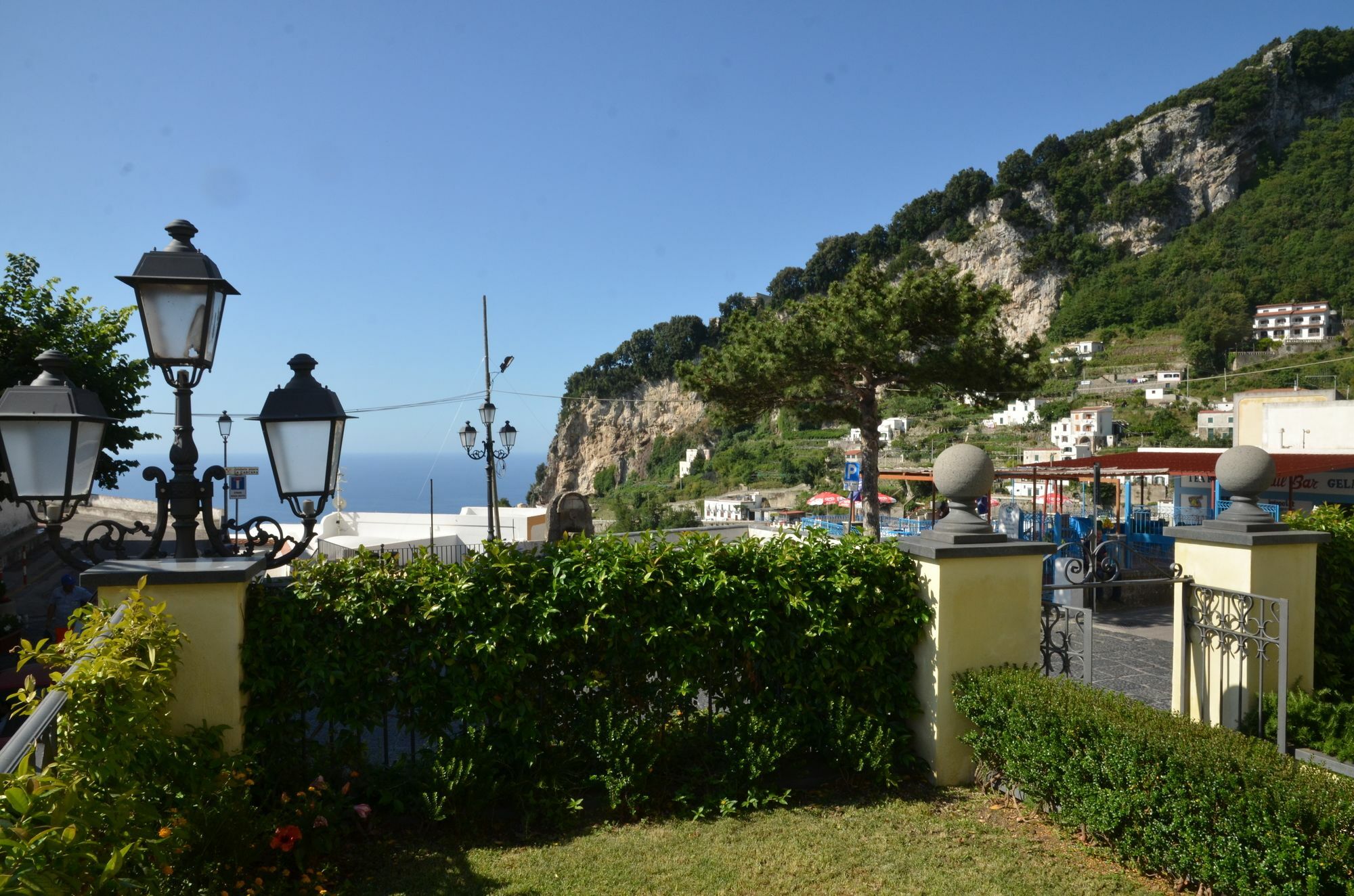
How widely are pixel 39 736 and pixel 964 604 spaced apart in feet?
12.8

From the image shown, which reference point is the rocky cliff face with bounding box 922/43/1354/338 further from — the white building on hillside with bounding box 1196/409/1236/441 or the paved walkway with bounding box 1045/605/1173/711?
the paved walkway with bounding box 1045/605/1173/711

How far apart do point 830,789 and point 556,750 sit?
1.53 m

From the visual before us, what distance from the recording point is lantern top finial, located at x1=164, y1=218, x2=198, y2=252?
3582 mm

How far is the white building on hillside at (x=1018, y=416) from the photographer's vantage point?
240 ft

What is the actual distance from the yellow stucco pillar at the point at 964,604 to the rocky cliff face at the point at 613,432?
10353 centimetres

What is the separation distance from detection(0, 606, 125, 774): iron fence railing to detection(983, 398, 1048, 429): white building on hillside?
77685mm

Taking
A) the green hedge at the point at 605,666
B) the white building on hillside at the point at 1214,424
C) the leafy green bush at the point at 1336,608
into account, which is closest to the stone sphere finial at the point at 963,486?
the green hedge at the point at 605,666

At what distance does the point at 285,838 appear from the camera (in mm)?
3182

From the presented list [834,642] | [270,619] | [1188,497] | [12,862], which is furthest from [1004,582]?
[1188,497]

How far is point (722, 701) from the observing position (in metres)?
4.22

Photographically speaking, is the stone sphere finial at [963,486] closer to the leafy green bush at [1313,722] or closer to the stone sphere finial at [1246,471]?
the stone sphere finial at [1246,471]

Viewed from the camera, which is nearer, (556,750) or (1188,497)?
(556,750)

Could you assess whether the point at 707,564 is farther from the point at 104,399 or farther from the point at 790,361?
the point at 790,361

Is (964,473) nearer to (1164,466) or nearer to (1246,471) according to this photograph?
(1246,471)
